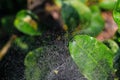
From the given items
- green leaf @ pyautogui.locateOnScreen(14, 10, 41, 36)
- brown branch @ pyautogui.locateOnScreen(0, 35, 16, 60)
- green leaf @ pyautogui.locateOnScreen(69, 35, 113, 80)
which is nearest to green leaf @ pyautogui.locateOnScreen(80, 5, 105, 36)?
green leaf @ pyautogui.locateOnScreen(14, 10, 41, 36)

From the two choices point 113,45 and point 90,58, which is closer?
point 90,58

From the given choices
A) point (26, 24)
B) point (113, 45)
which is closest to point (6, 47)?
point (26, 24)

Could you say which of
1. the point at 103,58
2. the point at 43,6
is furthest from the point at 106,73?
the point at 43,6

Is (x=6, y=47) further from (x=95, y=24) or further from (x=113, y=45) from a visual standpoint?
(x=113, y=45)

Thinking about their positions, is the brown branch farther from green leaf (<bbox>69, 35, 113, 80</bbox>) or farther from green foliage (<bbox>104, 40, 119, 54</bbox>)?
green leaf (<bbox>69, 35, 113, 80</bbox>)

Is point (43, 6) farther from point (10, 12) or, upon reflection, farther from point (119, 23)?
point (119, 23)

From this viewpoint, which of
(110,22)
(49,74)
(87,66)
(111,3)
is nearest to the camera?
(87,66)
